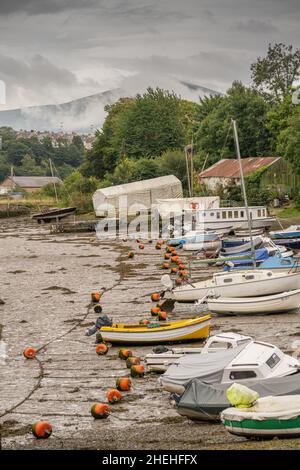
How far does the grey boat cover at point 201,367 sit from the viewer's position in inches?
859

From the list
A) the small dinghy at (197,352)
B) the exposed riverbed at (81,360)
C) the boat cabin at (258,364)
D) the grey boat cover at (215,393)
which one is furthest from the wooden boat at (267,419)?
the small dinghy at (197,352)

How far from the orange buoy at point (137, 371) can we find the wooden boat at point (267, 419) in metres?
6.71

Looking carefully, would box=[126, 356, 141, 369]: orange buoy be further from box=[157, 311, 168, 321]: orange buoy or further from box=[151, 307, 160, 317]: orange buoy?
box=[151, 307, 160, 317]: orange buoy

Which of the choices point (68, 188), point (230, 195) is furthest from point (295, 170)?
point (68, 188)

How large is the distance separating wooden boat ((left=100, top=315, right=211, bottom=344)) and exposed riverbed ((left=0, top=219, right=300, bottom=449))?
0.44 m

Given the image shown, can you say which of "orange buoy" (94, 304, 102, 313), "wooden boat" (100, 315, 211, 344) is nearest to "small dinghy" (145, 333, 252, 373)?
"wooden boat" (100, 315, 211, 344)

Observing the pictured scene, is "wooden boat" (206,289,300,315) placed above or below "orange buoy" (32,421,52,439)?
above

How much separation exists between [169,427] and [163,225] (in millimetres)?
56470

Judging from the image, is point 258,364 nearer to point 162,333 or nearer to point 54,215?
point 162,333

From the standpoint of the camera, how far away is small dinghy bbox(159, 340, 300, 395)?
70.7 feet

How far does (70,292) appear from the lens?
43344 mm

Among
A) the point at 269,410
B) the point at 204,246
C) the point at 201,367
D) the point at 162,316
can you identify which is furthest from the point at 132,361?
the point at 204,246

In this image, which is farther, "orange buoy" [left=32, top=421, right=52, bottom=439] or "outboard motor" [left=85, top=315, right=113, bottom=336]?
"outboard motor" [left=85, top=315, right=113, bottom=336]

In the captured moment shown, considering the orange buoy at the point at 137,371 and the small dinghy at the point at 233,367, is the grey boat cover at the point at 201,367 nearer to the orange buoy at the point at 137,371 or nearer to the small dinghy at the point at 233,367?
the small dinghy at the point at 233,367
